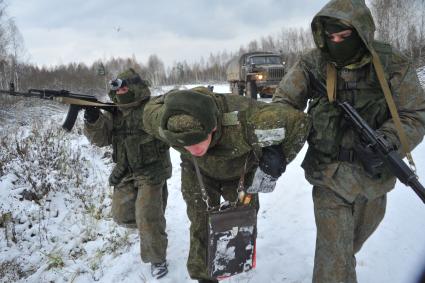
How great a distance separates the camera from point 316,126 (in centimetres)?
237

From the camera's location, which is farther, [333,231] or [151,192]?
[151,192]

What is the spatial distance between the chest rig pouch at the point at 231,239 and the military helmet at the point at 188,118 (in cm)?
55

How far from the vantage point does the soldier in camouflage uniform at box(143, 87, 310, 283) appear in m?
1.97

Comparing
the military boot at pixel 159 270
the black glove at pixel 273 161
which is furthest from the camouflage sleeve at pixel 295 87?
the military boot at pixel 159 270

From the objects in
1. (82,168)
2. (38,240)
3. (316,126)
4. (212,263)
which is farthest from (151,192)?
(82,168)

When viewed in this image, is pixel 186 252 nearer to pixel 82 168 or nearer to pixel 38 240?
pixel 38 240

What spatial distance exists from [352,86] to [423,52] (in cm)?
2437

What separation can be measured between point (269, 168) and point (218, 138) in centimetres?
37

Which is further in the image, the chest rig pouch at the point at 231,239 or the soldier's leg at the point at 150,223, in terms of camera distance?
the soldier's leg at the point at 150,223

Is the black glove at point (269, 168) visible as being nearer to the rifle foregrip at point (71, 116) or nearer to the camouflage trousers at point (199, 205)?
the camouflage trousers at point (199, 205)

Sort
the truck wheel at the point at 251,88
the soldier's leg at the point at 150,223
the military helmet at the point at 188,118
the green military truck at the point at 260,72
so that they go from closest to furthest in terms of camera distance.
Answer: the military helmet at the point at 188,118 < the soldier's leg at the point at 150,223 < the truck wheel at the point at 251,88 < the green military truck at the point at 260,72

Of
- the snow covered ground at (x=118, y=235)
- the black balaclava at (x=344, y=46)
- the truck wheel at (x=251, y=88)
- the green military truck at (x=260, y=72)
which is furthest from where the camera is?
the green military truck at (x=260, y=72)

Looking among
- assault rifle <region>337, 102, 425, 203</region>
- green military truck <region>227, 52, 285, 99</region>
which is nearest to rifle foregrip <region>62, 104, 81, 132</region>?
assault rifle <region>337, 102, 425, 203</region>

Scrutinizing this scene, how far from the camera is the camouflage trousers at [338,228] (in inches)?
Result: 90.4
